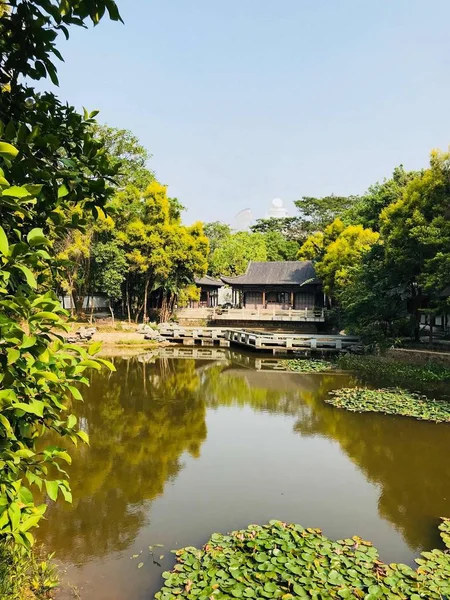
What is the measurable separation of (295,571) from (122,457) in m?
4.84

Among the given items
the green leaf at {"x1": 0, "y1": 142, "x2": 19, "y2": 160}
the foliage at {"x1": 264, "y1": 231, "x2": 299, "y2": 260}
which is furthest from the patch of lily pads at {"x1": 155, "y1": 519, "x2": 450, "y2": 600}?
the foliage at {"x1": 264, "y1": 231, "x2": 299, "y2": 260}

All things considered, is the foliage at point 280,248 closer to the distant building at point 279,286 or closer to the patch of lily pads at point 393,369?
the distant building at point 279,286

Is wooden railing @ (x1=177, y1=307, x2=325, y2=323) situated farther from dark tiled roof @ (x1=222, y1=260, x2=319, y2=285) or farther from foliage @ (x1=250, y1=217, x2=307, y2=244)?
foliage @ (x1=250, y1=217, x2=307, y2=244)

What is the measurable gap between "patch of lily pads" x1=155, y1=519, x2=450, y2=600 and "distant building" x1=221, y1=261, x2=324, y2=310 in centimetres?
2875

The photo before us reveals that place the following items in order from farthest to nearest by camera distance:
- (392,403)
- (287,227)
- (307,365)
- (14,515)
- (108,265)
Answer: (287,227) < (108,265) < (307,365) < (392,403) < (14,515)

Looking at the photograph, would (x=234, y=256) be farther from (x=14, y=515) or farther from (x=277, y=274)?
(x=14, y=515)

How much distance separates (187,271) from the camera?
31.0 metres

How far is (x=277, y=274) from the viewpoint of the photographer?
35250mm

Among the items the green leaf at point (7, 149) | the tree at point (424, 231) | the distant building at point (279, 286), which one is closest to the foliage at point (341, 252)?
the distant building at point (279, 286)

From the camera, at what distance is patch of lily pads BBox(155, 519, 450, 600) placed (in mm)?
4395

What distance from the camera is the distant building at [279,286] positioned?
34353mm

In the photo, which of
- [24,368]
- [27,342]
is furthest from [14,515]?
[27,342]

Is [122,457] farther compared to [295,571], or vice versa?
[122,457]

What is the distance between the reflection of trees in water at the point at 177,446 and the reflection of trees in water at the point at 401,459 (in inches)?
0.7
